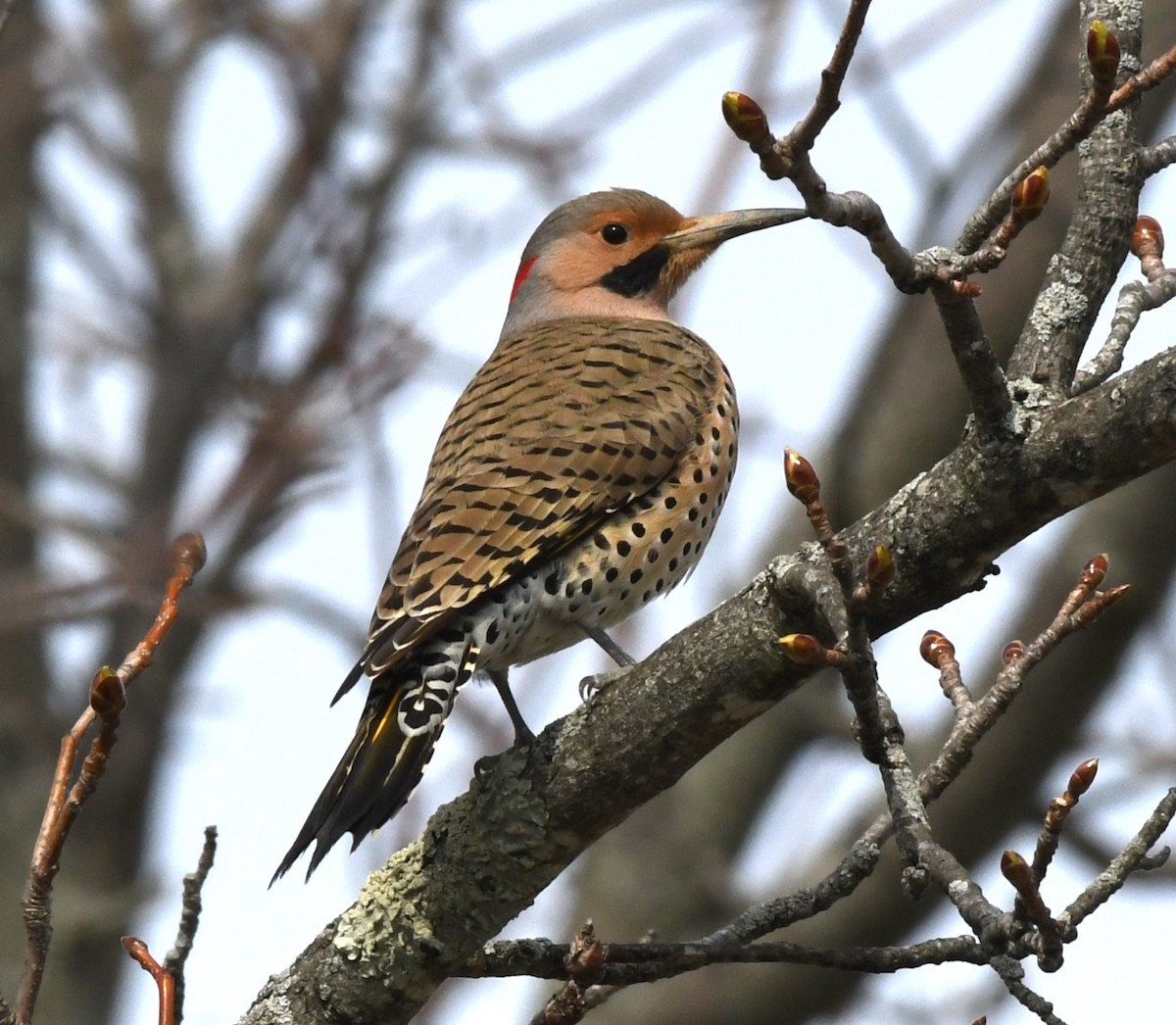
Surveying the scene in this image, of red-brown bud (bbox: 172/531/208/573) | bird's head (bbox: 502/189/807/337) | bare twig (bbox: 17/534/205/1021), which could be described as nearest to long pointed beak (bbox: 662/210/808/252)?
bird's head (bbox: 502/189/807/337)

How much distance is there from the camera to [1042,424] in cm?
319

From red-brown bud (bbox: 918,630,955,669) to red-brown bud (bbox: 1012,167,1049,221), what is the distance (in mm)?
1138

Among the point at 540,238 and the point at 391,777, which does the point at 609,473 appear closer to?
the point at 391,777

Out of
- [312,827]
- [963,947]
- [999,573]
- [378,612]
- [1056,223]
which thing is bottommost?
[963,947]

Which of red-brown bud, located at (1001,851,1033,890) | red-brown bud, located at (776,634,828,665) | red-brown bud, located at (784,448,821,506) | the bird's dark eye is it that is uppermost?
the bird's dark eye

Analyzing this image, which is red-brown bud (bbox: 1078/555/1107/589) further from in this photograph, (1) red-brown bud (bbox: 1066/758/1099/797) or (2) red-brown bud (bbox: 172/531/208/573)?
(2) red-brown bud (bbox: 172/531/208/573)

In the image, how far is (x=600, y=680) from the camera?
455 cm

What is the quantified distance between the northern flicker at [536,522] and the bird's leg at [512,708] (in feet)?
0.03

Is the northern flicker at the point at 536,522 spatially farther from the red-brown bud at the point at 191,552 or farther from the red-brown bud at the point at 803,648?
the red-brown bud at the point at 803,648

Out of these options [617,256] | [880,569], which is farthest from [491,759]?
[617,256]

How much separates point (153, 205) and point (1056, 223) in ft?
15.5

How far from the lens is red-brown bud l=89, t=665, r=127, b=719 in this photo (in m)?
3.06

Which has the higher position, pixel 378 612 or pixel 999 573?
pixel 378 612

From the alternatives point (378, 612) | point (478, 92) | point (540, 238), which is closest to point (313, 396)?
point (540, 238)
